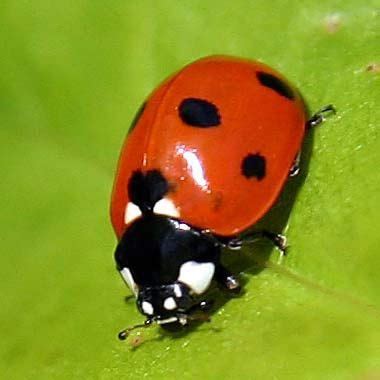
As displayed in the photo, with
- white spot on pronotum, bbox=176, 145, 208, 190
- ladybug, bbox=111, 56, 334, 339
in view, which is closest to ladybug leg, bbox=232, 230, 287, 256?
ladybug, bbox=111, 56, 334, 339

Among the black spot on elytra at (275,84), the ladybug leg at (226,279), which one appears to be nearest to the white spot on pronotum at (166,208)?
the ladybug leg at (226,279)

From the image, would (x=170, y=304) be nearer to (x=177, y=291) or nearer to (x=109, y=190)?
Answer: (x=177, y=291)

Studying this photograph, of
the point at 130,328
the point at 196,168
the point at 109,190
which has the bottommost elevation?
the point at 130,328

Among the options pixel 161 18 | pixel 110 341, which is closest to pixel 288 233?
pixel 110 341

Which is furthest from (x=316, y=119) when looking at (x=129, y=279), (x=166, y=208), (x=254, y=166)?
(x=129, y=279)

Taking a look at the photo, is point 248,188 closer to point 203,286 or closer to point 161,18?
point 203,286

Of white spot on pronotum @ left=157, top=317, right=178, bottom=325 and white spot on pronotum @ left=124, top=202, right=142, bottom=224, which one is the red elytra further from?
white spot on pronotum @ left=157, top=317, right=178, bottom=325

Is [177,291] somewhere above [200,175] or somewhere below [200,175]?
below
